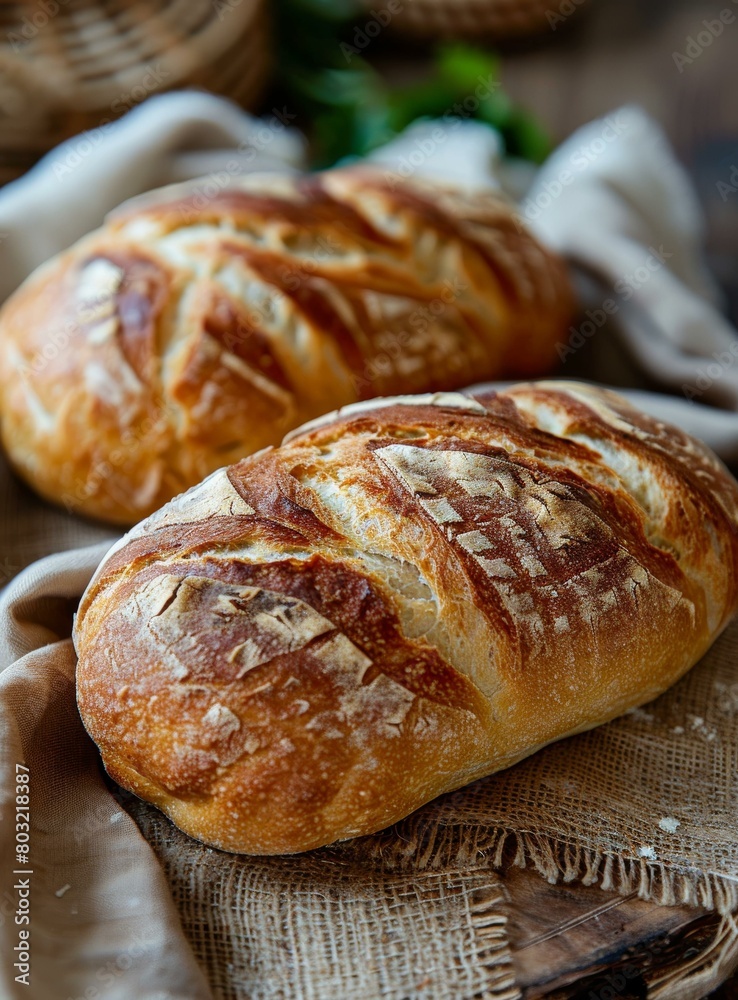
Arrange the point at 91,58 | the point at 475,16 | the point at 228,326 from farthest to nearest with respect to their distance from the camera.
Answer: the point at 475,16
the point at 91,58
the point at 228,326

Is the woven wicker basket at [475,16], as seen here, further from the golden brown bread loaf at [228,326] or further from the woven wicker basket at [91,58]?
the golden brown bread loaf at [228,326]

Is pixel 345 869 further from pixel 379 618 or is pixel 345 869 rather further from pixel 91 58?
pixel 91 58

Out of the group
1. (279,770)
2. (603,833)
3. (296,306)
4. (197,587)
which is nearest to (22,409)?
(296,306)

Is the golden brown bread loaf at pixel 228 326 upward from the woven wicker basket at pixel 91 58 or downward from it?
downward

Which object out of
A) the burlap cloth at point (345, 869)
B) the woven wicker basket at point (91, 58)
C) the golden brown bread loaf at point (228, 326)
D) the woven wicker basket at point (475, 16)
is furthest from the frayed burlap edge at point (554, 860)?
the woven wicker basket at point (475, 16)

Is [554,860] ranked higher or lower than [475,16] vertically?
lower

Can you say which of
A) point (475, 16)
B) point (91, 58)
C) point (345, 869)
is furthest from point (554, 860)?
point (475, 16)
